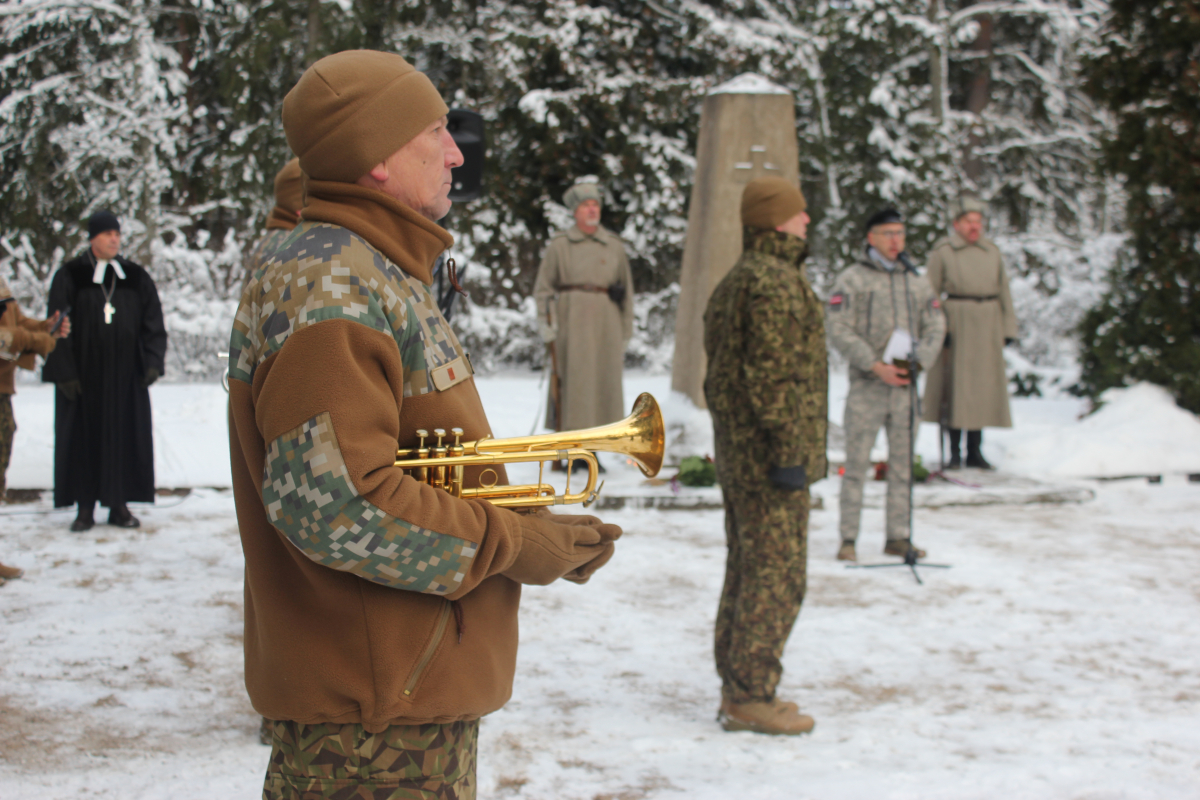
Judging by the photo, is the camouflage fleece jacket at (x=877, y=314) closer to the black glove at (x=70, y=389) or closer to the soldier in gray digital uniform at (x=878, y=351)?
the soldier in gray digital uniform at (x=878, y=351)

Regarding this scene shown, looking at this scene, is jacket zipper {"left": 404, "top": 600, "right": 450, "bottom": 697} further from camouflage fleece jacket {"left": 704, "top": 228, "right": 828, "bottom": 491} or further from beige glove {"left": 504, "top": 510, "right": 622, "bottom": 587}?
camouflage fleece jacket {"left": 704, "top": 228, "right": 828, "bottom": 491}

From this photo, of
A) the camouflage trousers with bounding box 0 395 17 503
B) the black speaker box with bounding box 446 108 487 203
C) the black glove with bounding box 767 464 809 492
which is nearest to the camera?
the black glove with bounding box 767 464 809 492

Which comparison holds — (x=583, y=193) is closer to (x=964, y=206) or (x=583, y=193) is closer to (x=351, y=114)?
(x=964, y=206)

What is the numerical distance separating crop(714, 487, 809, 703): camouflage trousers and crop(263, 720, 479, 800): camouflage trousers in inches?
85.5

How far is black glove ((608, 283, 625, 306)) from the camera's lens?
8.25 metres

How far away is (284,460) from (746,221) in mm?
2838

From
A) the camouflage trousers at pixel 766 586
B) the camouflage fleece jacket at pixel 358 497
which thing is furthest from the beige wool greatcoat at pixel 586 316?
the camouflage fleece jacket at pixel 358 497

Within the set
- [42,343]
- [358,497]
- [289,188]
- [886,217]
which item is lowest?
[358,497]

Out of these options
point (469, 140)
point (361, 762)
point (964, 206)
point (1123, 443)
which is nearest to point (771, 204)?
point (469, 140)

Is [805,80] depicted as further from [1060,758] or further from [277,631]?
[277,631]

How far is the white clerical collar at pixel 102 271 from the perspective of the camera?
6.39 metres

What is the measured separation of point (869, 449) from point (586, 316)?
2633 millimetres

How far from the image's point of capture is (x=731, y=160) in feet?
26.9

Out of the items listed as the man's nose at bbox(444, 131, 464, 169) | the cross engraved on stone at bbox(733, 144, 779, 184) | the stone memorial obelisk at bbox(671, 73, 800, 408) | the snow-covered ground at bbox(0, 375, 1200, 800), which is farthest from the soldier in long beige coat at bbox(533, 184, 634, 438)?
the man's nose at bbox(444, 131, 464, 169)
